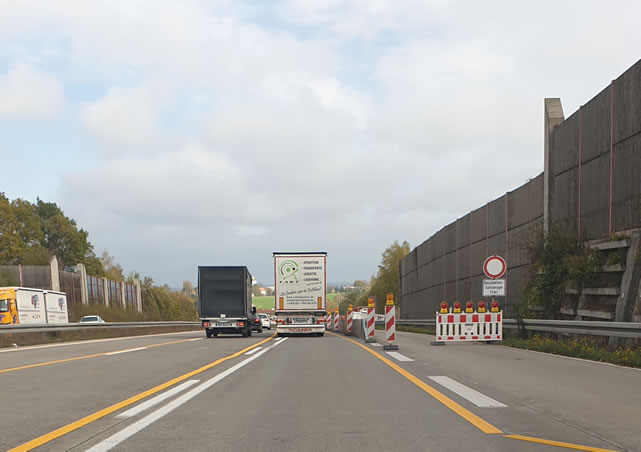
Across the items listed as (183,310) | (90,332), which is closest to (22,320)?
(90,332)

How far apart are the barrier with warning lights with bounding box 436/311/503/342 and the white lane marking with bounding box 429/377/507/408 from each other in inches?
427

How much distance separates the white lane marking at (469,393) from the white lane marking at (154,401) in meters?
3.84

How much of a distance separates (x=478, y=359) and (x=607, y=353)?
270 cm

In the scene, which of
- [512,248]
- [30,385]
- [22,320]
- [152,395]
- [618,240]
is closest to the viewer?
[152,395]

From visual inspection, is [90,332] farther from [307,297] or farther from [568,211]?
[568,211]

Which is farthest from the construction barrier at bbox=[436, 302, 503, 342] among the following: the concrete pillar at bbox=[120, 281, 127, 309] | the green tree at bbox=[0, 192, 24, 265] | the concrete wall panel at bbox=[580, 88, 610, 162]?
the green tree at bbox=[0, 192, 24, 265]

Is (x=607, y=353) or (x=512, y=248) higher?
(x=512, y=248)

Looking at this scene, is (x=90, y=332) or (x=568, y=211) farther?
(x=90, y=332)

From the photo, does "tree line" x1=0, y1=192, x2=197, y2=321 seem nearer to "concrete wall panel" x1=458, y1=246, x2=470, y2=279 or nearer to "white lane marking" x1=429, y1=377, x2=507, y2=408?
"concrete wall panel" x1=458, y1=246, x2=470, y2=279

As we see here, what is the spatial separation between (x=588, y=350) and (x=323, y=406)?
941cm

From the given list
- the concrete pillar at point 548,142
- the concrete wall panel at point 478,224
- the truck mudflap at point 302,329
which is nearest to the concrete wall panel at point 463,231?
the concrete wall panel at point 478,224

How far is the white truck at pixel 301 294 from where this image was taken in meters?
32.1

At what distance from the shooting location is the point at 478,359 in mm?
15531

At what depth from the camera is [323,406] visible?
822cm
